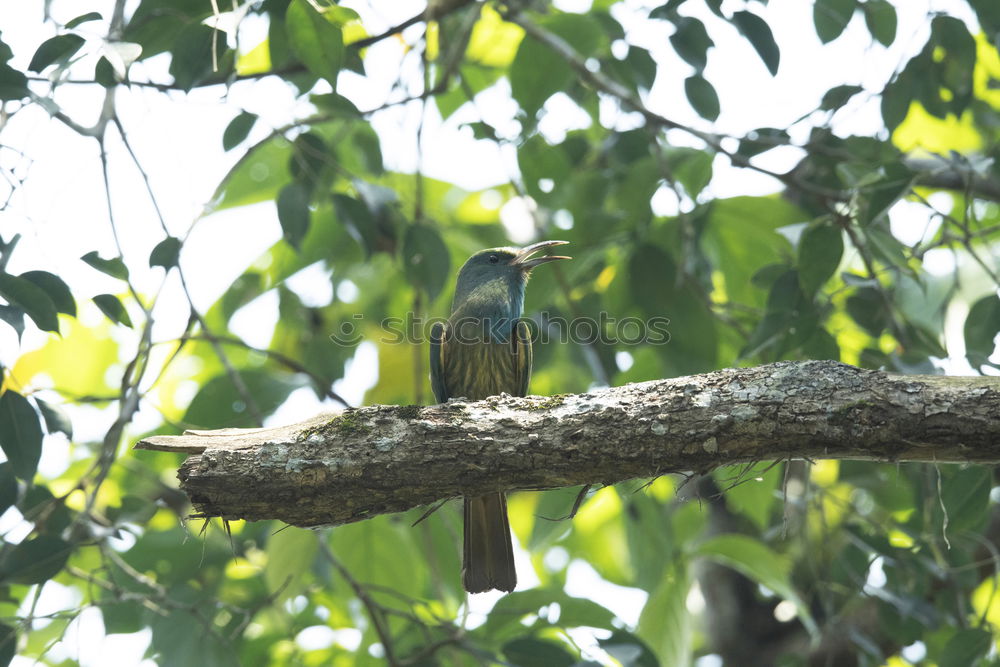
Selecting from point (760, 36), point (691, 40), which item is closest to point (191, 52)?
point (691, 40)

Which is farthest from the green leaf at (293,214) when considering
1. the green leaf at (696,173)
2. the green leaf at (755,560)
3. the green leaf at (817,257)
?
the green leaf at (755,560)

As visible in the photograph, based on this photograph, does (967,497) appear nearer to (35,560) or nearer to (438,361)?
(438,361)

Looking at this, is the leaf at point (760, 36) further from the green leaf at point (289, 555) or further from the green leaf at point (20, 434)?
the green leaf at point (20, 434)

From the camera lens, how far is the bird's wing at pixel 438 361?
202 inches

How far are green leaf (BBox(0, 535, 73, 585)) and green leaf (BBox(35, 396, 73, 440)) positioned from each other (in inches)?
18.9

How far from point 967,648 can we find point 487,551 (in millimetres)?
1939

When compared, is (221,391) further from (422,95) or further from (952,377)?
(952,377)

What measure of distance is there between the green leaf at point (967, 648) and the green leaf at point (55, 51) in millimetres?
3784

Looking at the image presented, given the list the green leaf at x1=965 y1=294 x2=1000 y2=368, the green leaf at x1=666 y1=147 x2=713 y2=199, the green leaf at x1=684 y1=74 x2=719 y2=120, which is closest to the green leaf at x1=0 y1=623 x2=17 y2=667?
the green leaf at x1=666 y1=147 x2=713 y2=199

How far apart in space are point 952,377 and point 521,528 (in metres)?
3.96

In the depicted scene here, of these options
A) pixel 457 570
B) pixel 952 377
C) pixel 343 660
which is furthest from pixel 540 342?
pixel 952 377

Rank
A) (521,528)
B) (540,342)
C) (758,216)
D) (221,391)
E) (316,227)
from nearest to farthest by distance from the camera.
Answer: (221,391), (758,216), (540,342), (316,227), (521,528)

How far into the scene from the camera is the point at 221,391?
13.3 ft

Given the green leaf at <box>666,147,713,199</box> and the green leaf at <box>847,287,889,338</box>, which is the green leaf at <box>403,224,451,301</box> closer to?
the green leaf at <box>666,147,713,199</box>
